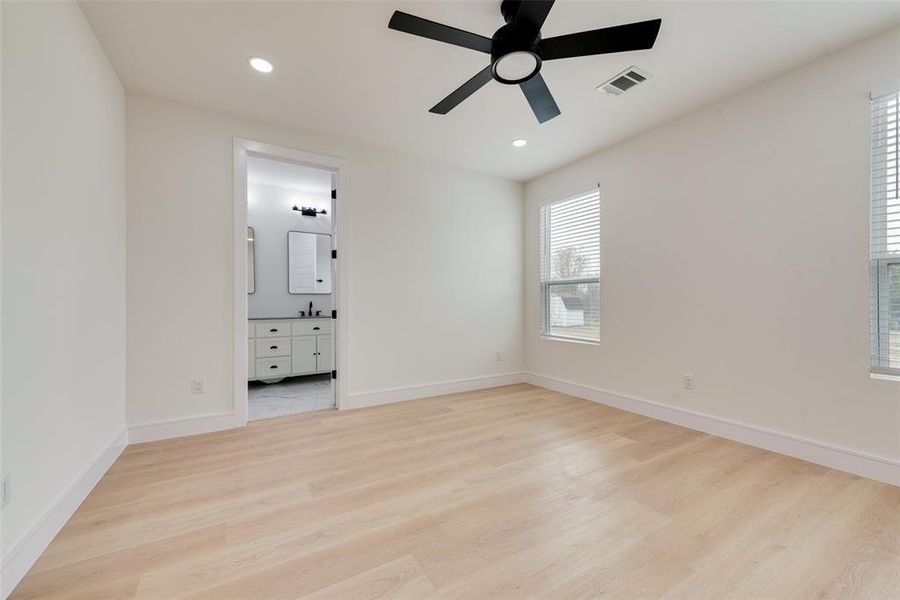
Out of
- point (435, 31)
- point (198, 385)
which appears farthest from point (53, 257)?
point (435, 31)

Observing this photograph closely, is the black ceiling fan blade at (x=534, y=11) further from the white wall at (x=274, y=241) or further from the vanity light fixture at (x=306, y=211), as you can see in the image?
the vanity light fixture at (x=306, y=211)

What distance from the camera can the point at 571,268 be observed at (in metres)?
4.11

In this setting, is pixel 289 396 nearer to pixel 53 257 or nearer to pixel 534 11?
pixel 53 257

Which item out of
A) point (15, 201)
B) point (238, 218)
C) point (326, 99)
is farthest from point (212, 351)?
point (326, 99)

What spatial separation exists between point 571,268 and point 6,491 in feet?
13.9

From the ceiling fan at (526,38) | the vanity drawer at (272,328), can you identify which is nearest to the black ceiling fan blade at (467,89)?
the ceiling fan at (526,38)

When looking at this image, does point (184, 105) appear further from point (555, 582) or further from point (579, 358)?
point (579, 358)

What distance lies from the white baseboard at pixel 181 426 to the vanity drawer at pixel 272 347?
5.22 feet

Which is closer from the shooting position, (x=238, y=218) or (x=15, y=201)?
(x=15, y=201)

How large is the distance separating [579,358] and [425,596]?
3097 millimetres

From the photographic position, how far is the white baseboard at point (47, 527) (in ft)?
4.22

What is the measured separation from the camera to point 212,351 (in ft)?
9.47

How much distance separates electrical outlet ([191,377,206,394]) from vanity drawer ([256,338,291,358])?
159 cm

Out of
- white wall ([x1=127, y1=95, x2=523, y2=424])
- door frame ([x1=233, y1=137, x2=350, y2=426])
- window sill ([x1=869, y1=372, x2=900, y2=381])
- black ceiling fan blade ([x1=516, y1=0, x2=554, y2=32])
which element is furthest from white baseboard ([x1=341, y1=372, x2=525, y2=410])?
black ceiling fan blade ([x1=516, y1=0, x2=554, y2=32])
